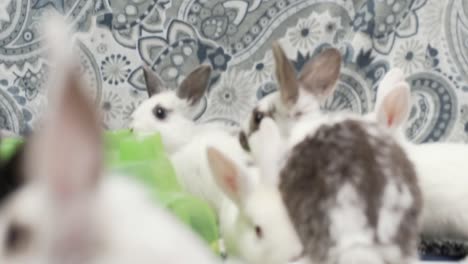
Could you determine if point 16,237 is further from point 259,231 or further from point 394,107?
point 394,107

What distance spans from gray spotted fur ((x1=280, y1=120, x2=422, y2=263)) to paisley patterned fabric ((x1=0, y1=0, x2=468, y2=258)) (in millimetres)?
617

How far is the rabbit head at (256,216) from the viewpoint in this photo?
714 millimetres

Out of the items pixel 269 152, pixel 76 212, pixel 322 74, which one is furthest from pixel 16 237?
pixel 322 74

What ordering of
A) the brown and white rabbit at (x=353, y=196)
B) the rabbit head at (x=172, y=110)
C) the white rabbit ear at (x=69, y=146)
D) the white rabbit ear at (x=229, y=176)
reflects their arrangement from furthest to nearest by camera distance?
the rabbit head at (x=172, y=110) < the white rabbit ear at (x=229, y=176) < the brown and white rabbit at (x=353, y=196) < the white rabbit ear at (x=69, y=146)

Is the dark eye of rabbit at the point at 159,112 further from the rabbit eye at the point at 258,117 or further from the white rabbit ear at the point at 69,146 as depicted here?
the white rabbit ear at the point at 69,146

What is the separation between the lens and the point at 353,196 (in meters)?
0.65

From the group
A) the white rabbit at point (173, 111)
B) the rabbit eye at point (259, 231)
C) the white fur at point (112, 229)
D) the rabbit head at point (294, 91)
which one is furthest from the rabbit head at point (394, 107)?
the white fur at point (112, 229)

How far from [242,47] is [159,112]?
0.79 feet

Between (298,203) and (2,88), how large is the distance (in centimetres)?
86

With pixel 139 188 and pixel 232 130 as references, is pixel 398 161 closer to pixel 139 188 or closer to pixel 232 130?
pixel 139 188

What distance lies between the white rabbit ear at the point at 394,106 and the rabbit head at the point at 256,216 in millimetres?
180

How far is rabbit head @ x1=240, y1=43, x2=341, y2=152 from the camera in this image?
94 cm

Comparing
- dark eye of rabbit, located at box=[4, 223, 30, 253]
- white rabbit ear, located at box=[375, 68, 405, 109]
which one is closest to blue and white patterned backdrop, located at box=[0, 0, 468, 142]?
white rabbit ear, located at box=[375, 68, 405, 109]

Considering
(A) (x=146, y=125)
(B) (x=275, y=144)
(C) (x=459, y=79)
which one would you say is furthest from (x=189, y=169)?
A: (C) (x=459, y=79)
